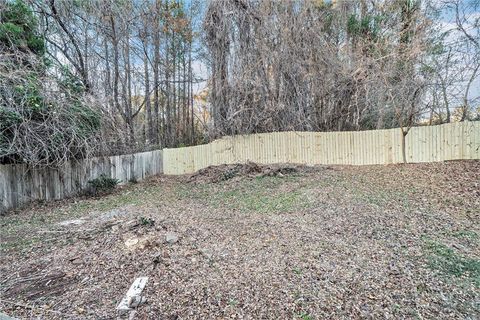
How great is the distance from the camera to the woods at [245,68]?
5898 mm

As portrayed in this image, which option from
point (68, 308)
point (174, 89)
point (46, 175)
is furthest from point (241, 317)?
point (174, 89)

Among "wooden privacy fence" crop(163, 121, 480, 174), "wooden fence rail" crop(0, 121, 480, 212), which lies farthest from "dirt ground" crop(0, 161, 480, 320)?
"wooden privacy fence" crop(163, 121, 480, 174)

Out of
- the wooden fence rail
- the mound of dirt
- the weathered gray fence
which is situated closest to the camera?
the weathered gray fence

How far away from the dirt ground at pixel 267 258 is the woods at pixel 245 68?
7.46ft

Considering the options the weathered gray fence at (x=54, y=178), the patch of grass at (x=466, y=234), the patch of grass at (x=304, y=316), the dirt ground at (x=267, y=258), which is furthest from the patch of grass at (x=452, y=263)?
the weathered gray fence at (x=54, y=178)

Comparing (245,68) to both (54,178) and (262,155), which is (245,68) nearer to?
(262,155)

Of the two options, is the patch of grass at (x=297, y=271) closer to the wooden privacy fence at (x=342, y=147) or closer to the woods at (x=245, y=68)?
the woods at (x=245, y=68)

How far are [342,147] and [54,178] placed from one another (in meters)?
7.58

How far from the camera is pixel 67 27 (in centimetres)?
834

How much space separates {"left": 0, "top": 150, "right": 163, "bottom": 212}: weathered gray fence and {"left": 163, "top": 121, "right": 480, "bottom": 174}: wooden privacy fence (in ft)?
9.61

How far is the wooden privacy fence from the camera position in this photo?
262 inches

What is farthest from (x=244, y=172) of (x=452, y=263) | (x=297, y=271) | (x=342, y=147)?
(x=452, y=263)

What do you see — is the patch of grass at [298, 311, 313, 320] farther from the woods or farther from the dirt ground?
the woods

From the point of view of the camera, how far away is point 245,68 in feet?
28.9
